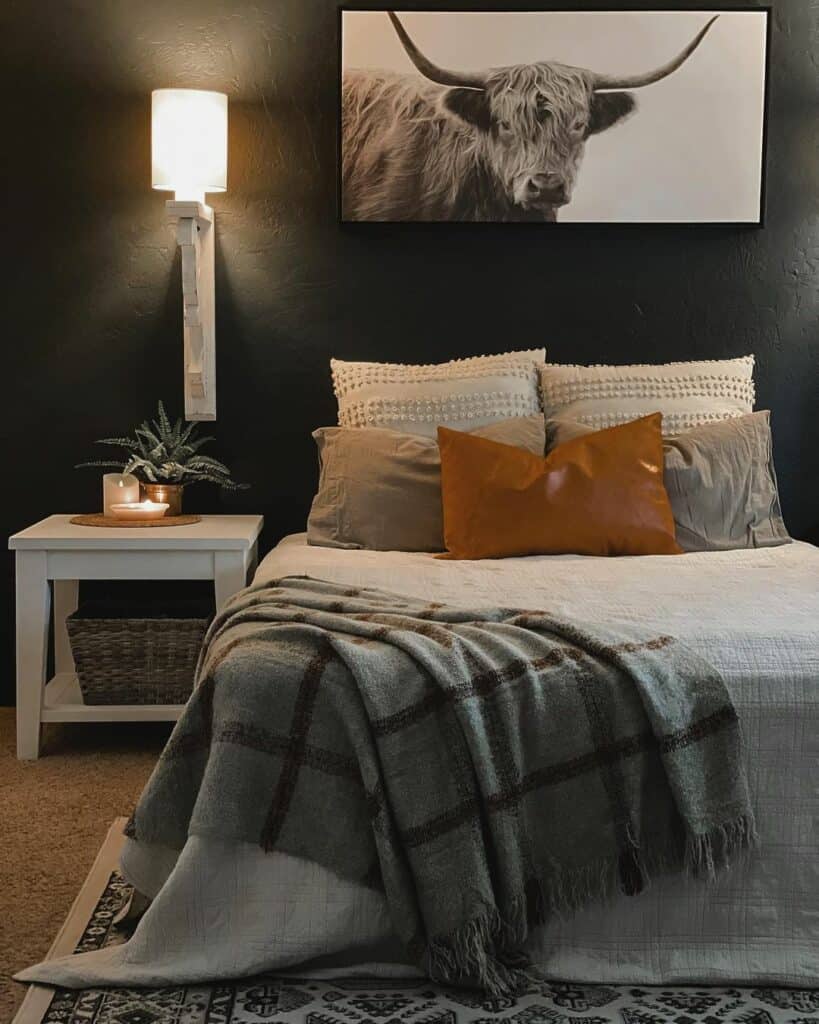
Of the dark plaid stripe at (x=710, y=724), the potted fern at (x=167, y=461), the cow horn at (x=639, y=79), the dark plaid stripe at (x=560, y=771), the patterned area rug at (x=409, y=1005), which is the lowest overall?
the patterned area rug at (x=409, y=1005)

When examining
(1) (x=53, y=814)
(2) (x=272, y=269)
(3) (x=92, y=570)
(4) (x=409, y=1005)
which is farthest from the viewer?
(2) (x=272, y=269)

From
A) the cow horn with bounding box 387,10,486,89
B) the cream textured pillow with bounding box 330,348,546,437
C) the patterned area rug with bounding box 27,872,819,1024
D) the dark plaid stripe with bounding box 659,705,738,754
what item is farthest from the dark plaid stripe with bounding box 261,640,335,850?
the cow horn with bounding box 387,10,486,89

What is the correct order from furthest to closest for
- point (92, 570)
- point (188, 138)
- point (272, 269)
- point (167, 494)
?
point (272, 269)
point (167, 494)
point (188, 138)
point (92, 570)

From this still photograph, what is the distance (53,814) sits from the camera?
313 cm

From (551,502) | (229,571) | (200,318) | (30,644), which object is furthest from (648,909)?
(200,318)

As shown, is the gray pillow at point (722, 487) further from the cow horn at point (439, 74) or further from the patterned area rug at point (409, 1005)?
the patterned area rug at point (409, 1005)

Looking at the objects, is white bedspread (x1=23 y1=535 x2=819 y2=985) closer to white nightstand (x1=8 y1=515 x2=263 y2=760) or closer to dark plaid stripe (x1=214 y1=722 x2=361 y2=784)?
dark plaid stripe (x1=214 y1=722 x2=361 y2=784)

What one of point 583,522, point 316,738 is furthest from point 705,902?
point 583,522

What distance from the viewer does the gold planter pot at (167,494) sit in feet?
12.6

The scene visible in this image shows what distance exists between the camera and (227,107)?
3840mm

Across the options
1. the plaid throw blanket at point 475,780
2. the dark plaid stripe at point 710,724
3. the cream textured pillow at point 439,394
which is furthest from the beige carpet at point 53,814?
the dark plaid stripe at point 710,724

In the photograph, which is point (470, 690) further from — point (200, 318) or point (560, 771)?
point (200, 318)

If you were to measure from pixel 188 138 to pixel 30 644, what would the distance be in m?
1.42

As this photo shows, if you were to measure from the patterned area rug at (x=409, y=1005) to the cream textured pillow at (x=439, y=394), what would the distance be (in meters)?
1.75
